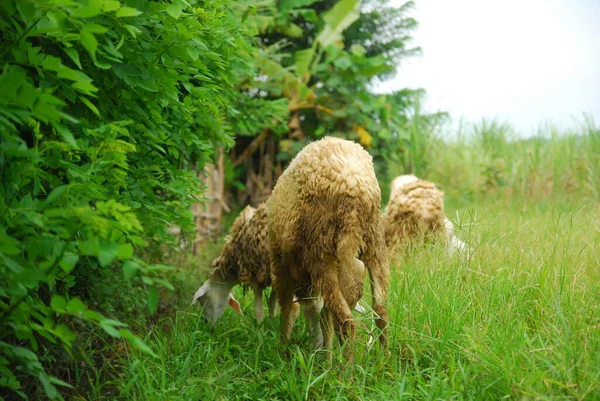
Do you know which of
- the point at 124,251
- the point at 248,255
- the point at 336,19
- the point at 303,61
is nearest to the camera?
the point at 124,251

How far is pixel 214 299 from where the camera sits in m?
4.05

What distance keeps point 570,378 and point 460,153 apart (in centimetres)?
816

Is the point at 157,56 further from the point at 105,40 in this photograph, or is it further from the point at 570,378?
the point at 570,378

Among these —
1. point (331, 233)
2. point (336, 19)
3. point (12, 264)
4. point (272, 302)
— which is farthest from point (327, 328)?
point (336, 19)

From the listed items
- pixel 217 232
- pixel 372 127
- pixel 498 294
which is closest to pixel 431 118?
pixel 372 127

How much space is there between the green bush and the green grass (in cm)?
74

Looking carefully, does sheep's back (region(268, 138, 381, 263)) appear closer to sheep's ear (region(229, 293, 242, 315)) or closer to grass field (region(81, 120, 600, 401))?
grass field (region(81, 120, 600, 401))

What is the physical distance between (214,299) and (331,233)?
165cm

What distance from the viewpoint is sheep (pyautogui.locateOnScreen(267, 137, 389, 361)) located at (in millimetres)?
2729

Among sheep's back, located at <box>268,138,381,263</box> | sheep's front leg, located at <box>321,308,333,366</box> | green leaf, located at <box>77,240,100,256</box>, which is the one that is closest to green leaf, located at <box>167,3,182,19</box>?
sheep's back, located at <box>268,138,381,263</box>

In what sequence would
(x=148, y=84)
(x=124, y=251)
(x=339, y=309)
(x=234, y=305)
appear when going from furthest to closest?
(x=234, y=305) → (x=339, y=309) → (x=148, y=84) → (x=124, y=251)

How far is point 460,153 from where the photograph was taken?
10055 millimetres

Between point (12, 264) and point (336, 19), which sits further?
point (336, 19)

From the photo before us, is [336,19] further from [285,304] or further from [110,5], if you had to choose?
[110,5]
